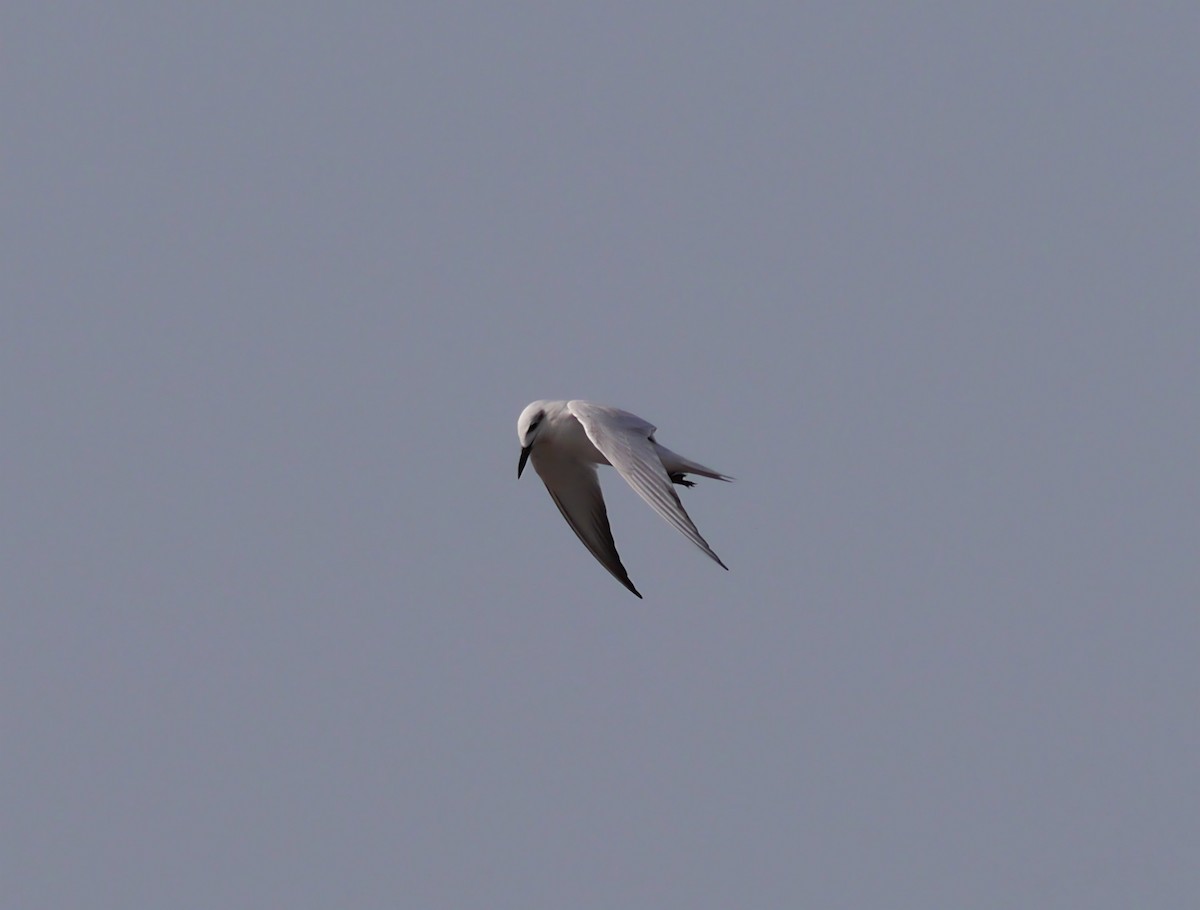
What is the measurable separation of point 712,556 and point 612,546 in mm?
4155

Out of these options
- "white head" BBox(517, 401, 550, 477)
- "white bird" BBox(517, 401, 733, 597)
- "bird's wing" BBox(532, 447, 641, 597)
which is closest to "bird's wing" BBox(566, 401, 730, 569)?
"white bird" BBox(517, 401, 733, 597)

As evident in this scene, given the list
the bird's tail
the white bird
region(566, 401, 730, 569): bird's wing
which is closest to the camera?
region(566, 401, 730, 569): bird's wing

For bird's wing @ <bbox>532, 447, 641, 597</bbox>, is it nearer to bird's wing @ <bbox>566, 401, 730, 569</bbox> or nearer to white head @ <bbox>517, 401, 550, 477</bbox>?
white head @ <bbox>517, 401, 550, 477</bbox>

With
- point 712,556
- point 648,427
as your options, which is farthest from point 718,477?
point 712,556

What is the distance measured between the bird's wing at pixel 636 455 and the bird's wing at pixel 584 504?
1135mm

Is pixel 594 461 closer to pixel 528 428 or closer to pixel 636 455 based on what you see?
pixel 528 428

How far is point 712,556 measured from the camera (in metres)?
9.65

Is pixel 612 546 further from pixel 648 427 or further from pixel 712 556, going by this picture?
pixel 712 556

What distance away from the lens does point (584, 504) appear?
1381 cm

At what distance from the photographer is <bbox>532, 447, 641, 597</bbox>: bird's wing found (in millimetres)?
13625

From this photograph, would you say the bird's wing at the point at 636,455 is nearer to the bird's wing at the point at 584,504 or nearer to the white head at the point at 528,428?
the white head at the point at 528,428

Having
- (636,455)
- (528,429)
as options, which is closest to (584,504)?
(528,429)

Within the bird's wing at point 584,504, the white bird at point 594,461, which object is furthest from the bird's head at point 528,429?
the bird's wing at point 584,504

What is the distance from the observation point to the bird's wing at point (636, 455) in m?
10.3
